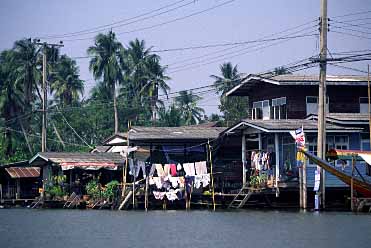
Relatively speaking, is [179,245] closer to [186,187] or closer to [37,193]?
[186,187]

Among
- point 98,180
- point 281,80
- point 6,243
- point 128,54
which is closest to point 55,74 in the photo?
point 128,54

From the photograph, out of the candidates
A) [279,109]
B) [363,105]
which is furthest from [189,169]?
[363,105]

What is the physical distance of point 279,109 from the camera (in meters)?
38.6

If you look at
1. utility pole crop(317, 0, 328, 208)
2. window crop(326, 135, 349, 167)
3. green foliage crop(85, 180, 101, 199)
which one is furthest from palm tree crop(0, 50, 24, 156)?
utility pole crop(317, 0, 328, 208)

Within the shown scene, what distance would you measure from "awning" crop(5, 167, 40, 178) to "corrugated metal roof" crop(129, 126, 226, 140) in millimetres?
5733

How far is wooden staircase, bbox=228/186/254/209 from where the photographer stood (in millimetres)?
33844

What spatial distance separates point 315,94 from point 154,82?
25213 mm

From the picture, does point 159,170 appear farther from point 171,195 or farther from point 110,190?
point 110,190

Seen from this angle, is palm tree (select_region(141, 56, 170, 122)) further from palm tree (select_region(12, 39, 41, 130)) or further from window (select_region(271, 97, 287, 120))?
window (select_region(271, 97, 287, 120))

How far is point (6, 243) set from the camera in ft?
77.0

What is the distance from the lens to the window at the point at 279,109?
125ft

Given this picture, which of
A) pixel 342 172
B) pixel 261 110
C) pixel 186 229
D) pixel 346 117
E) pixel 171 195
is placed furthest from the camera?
pixel 261 110

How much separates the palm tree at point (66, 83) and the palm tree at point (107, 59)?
7.00ft

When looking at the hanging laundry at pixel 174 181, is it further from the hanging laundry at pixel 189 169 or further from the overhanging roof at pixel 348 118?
the overhanging roof at pixel 348 118
